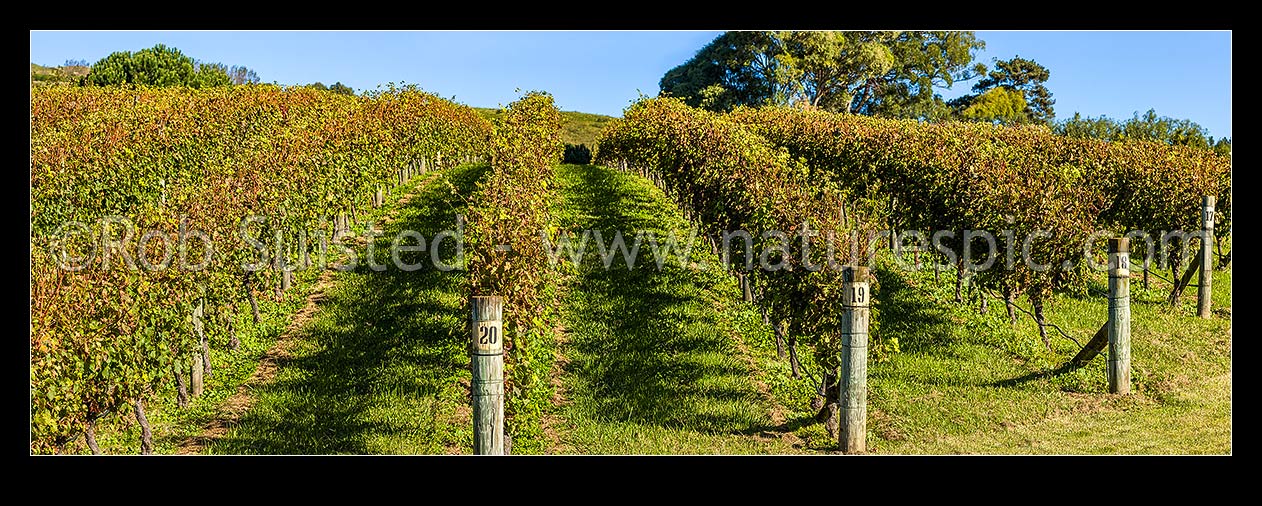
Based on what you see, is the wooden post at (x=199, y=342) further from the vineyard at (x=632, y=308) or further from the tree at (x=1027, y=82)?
the tree at (x=1027, y=82)

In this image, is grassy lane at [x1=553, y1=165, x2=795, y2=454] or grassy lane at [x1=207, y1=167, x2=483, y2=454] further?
grassy lane at [x1=553, y1=165, x2=795, y2=454]

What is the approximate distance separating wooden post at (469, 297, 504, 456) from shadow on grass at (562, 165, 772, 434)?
8.83 ft

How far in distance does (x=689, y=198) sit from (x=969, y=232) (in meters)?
5.14

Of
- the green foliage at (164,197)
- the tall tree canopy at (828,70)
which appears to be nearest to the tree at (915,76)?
the tall tree canopy at (828,70)

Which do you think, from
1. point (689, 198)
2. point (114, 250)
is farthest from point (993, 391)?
point (114, 250)

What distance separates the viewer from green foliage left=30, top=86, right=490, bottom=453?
21.5 feet

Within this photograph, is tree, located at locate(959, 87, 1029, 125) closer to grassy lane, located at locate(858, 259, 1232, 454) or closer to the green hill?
the green hill

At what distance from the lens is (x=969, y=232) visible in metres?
11.4

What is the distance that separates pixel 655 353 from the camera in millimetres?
10289

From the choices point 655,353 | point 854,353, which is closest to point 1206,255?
point 655,353

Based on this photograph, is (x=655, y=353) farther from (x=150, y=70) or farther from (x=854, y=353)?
(x=150, y=70)

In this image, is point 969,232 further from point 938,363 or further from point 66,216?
point 66,216

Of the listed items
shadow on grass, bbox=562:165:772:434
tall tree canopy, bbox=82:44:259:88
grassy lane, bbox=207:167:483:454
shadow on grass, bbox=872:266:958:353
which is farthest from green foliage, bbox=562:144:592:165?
shadow on grass, bbox=872:266:958:353

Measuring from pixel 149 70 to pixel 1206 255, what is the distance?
51315 mm
